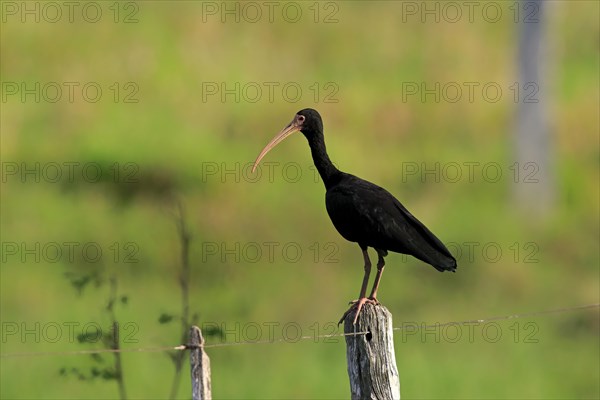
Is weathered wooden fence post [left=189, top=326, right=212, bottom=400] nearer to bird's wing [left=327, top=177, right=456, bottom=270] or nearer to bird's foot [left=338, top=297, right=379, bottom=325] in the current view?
bird's foot [left=338, top=297, right=379, bottom=325]

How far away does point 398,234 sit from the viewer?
6.36 m

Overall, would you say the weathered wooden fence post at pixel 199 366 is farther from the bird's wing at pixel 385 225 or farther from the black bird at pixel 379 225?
the bird's wing at pixel 385 225

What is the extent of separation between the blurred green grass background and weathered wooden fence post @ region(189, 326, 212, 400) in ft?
14.6

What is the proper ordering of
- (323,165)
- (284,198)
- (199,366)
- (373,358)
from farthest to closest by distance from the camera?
(284,198), (323,165), (373,358), (199,366)

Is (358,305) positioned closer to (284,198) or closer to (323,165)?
(323,165)

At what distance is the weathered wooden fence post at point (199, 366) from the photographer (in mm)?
5418

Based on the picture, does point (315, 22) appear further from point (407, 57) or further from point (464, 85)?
point (464, 85)

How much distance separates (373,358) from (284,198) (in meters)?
8.50

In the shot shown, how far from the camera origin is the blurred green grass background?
10812 millimetres

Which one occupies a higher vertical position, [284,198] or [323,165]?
[284,198]

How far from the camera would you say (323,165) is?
699 cm

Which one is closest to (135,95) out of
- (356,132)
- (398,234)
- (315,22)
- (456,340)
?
(356,132)

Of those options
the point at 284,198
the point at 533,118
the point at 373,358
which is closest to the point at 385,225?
the point at 373,358

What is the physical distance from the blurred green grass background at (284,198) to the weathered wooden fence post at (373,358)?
14.2 feet
